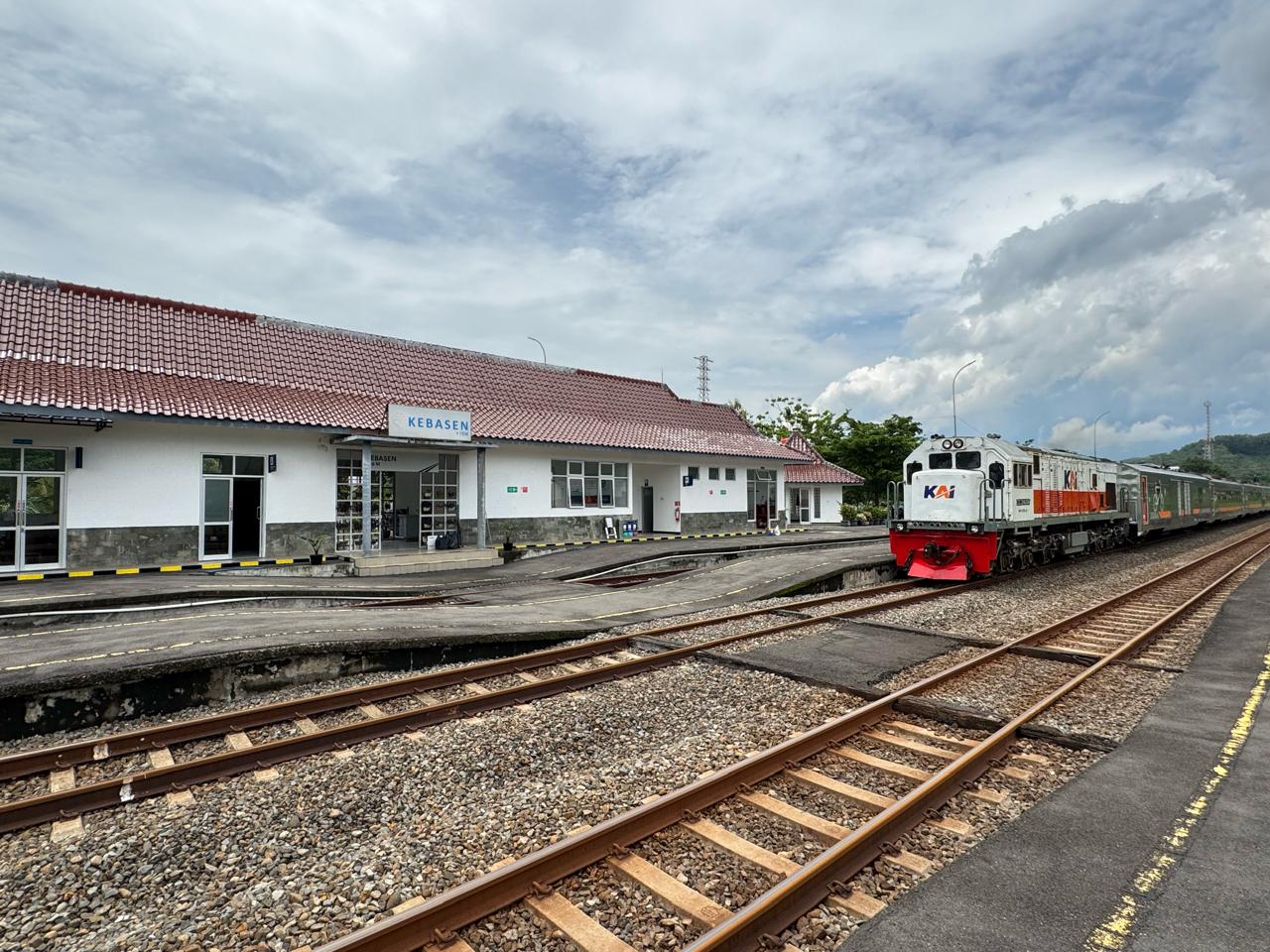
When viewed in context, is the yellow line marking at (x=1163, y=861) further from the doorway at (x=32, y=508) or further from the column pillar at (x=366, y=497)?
the doorway at (x=32, y=508)

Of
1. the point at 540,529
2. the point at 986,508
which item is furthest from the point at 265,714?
the point at 540,529

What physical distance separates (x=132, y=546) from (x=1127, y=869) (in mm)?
19483

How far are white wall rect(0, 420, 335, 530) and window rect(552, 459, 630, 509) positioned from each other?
8128mm

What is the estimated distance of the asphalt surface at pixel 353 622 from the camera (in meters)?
7.87

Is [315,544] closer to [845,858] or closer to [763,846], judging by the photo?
[763,846]

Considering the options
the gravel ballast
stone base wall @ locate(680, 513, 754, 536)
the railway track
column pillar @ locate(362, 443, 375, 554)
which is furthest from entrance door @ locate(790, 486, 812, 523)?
the gravel ballast

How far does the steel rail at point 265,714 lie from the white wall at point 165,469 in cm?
1205

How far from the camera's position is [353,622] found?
10445 mm

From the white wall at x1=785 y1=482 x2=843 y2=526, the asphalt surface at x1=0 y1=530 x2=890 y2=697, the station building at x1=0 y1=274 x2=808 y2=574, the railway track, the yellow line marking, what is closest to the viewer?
the yellow line marking

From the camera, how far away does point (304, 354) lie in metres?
22.3

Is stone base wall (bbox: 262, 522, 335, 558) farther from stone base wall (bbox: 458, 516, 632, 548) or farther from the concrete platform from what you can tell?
the concrete platform

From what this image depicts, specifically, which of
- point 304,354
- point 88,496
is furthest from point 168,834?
point 304,354

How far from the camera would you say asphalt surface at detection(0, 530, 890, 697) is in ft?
25.8

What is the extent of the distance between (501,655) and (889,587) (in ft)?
30.2
